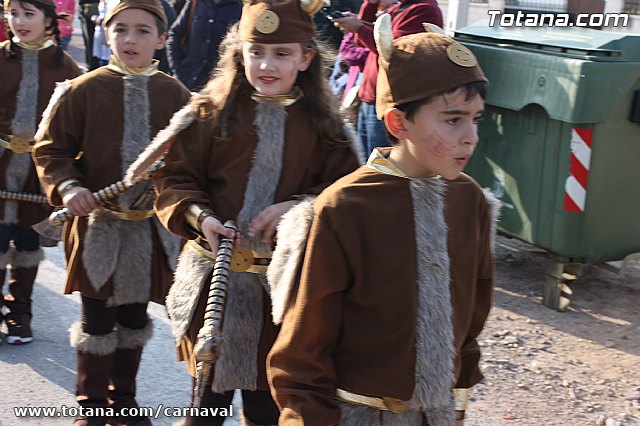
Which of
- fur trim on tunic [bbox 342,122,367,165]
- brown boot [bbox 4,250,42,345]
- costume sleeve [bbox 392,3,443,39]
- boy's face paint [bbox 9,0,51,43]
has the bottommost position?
brown boot [bbox 4,250,42,345]

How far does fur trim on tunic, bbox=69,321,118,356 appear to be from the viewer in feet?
12.6

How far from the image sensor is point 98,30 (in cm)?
981

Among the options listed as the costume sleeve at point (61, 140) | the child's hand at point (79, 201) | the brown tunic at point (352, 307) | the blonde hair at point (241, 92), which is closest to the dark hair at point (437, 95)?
the brown tunic at point (352, 307)

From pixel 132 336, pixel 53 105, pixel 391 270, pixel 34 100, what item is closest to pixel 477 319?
pixel 391 270

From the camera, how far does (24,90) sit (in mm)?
4723

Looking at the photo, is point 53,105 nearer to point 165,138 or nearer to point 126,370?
point 165,138

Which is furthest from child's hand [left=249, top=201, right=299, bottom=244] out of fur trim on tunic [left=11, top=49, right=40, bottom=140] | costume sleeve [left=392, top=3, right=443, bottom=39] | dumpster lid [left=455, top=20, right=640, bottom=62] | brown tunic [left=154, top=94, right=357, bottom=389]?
dumpster lid [left=455, top=20, right=640, bottom=62]

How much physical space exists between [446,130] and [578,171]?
343 cm

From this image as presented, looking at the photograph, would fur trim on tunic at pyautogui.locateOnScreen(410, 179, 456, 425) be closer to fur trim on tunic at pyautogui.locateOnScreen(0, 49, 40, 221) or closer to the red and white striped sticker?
fur trim on tunic at pyautogui.locateOnScreen(0, 49, 40, 221)

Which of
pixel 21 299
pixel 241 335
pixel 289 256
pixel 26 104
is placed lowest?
pixel 21 299

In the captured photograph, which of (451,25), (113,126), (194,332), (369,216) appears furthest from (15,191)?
(451,25)

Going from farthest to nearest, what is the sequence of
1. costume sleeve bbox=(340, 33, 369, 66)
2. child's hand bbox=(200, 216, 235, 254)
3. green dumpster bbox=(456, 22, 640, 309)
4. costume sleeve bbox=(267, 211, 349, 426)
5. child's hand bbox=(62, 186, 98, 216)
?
costume sleeve bbox=(340, 33, 369, 66)
green dumpster bbox=(456, 22, 640, 309)
child's hand bbox=(62, 186, 98, 216)
child's hand bbox=(200, 216, 235, 254)
costume sleeve bbox=(267, 211, 349, 426)

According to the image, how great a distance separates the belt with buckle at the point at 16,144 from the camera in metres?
4.77

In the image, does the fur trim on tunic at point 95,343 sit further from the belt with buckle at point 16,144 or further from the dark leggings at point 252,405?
the belt with buckle at point 16,144
